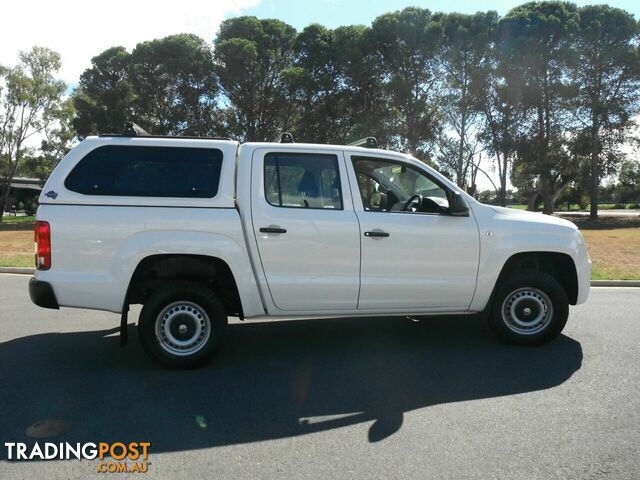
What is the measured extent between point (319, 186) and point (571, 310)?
14.9 ft

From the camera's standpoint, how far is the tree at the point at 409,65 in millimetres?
30844

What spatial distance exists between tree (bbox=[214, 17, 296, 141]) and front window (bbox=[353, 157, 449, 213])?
27.9m

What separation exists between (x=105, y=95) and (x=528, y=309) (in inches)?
1438

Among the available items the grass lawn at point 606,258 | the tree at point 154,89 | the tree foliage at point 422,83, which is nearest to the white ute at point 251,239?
the grass lawn at point 606,258

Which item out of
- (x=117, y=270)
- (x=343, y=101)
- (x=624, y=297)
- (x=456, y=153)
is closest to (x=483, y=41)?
(x=456, y=153)

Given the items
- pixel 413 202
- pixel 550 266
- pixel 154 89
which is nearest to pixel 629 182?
pixel 154 89

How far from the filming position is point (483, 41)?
31.5 m

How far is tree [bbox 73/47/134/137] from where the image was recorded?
34469 mm

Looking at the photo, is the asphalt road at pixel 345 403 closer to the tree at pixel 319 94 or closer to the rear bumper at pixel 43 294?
the rear bumper at pixel 43 294

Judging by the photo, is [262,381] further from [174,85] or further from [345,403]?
[174,85]

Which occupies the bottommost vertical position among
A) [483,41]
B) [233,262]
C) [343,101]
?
[233,262]

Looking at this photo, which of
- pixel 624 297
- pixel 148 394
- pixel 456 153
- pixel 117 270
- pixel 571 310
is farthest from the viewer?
pixel 456 153

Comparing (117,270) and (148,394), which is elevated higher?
(117,270)

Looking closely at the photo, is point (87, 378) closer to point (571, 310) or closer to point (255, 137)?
point (571, 310)
